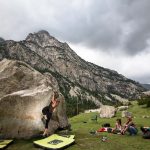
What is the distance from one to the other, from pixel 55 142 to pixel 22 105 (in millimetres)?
5156

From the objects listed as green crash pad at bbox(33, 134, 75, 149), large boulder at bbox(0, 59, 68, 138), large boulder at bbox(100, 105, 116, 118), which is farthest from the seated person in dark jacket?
large boulder at bbox(100, 105, 116, 118)

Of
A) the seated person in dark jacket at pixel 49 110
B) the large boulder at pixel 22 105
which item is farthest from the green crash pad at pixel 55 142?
the large boulder at pixel 22 105

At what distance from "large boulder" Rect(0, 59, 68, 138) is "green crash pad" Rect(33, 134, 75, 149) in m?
1.59

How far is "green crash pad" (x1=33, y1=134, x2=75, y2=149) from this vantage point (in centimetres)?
2120

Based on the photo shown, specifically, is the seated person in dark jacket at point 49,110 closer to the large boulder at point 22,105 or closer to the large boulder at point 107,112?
the large boulder at point 22,105

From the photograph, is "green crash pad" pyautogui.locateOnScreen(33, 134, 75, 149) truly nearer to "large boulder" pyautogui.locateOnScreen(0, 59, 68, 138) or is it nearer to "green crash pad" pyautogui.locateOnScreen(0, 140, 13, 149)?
"large boulder" pyautogui.locateOnScreen(0, 59, 68, 138)

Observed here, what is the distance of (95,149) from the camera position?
795 inches

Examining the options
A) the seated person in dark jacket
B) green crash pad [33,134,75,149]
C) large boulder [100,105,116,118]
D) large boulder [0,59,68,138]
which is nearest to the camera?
green crash pad [33,134,75,149]

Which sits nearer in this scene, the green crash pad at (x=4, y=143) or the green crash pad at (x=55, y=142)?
the green crash pad at (x=55, y=142)

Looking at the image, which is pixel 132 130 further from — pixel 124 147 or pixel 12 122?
pixel 12 122

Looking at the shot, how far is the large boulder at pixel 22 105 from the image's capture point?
24.9 metres

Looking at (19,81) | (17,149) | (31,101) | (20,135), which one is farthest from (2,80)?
(17,149)

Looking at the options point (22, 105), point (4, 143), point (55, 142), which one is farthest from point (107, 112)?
point (4, 143)

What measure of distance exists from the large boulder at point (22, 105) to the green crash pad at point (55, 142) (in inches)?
62.7
